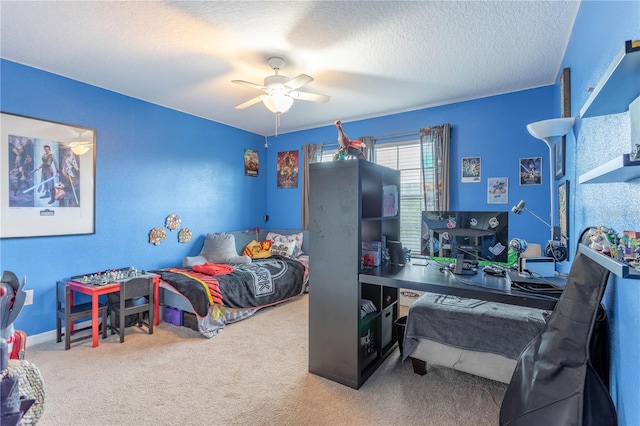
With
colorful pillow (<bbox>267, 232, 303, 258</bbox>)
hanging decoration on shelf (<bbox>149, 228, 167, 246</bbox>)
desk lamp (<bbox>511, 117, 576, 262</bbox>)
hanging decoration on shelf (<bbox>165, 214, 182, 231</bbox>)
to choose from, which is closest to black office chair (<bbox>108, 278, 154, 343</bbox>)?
hanging decoration on shelf (<bbox>149, 228, 167, 246</bbox>)

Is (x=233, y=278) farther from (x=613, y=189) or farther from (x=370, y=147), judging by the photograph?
(x=613, y=189)

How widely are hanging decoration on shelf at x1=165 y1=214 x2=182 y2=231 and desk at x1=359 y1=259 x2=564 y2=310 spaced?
123 inches

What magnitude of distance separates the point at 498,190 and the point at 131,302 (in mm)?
4513

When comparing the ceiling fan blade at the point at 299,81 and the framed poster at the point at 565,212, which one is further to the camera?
the ceiling fan blade at the point at 299,81

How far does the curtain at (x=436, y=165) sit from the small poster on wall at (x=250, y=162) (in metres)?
2.94

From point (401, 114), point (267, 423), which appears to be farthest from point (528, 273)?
point (401, 114)

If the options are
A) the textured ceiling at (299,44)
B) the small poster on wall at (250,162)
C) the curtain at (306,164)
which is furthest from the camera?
the small poster on wall at (250,162)

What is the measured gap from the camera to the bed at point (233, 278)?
10.7 feet

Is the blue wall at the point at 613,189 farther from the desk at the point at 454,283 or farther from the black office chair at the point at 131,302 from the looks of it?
the black office chair at the point at 131,302

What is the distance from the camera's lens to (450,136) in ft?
13.2

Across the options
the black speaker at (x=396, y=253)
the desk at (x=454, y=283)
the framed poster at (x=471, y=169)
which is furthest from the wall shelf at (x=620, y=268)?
the framed poster at (x=471, y=169)

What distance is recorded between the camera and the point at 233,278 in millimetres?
3609

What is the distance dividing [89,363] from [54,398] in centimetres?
51

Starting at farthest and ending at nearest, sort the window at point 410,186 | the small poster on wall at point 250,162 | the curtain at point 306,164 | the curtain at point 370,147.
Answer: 1. the small poster on wall at point 250,162
2. the curtain at point 306,164
3. the curtain at point 370,147
4. the window at point 410,186
